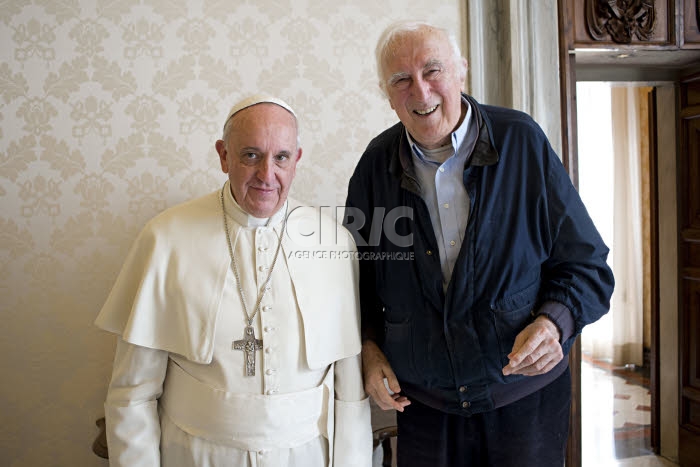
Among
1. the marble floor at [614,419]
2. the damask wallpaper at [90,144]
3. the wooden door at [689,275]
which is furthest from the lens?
the marble floor at [614,419]

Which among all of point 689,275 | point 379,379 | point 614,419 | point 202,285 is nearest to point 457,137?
point 379,379

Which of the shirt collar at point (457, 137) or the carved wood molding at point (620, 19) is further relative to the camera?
the carved wood molding at point (620, 19)

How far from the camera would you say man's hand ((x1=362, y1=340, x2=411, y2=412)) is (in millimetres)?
1868

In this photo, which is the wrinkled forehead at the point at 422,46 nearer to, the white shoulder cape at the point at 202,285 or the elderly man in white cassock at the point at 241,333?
the elderly man in white cassock at the point at 241,333

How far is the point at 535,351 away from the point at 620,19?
2.33m

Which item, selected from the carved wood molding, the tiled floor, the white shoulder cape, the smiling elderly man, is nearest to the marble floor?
the tiled floor

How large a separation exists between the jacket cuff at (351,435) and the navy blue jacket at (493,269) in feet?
0.67

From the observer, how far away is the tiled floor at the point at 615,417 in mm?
4199

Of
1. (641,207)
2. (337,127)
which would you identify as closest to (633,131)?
(641,207)

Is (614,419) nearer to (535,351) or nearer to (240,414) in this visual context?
(535,351)

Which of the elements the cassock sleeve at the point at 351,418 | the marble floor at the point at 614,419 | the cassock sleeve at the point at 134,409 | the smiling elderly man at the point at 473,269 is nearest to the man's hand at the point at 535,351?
the smiling elderly man at the point at 473,269

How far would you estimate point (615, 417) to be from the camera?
4973mm

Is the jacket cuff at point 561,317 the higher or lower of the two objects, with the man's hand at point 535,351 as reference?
higher

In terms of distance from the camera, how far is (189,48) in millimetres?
2852
